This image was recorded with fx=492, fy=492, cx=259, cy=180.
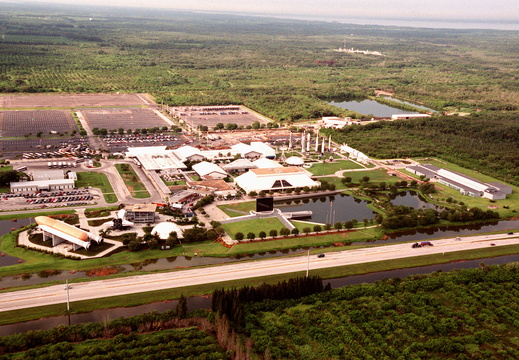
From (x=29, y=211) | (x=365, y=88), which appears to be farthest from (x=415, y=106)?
(x=29, y=211)

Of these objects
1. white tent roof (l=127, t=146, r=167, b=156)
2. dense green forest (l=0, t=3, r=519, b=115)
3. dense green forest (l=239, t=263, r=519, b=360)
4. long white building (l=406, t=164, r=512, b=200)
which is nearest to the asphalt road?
dense green forest (l=239, t=263, r=519, b=360)

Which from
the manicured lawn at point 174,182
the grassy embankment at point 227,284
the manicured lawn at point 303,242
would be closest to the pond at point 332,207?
the manicured lawn at point 303,242

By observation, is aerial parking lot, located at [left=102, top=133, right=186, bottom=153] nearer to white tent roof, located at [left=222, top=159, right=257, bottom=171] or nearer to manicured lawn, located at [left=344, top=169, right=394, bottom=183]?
white tent roof, located at [left=222, top=159, right=257, bottom=171]

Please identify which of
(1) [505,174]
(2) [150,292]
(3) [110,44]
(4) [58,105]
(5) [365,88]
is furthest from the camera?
(3) [110,44]

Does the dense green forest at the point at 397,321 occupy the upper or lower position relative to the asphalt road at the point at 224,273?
upper

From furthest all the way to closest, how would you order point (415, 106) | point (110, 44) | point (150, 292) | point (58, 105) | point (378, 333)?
1. point (110, 44)
2. point (415, 106)
3. point (58, 105)
4. point (150, 292)
5. point (378, 333)

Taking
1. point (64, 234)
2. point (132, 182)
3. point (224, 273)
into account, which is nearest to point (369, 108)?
point (132, 182)

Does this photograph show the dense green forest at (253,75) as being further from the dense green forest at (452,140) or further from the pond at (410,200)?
the pond at (410,200)

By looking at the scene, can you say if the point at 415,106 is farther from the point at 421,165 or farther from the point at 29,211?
the point at 29,211

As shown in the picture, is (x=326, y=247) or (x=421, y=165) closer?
(x=326, y=247)
